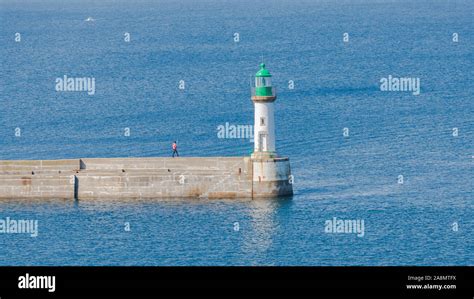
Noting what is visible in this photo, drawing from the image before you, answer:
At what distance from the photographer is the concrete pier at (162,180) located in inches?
2534

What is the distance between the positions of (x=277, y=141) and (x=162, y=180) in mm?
21193

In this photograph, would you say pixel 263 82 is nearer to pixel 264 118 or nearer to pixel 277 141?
pixel 264 118

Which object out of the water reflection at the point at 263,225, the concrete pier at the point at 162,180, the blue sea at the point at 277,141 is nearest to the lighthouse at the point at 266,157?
the concrete pier at the point at 162,180

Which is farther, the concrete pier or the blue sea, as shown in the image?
the concrete pier

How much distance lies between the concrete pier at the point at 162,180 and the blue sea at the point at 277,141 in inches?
22.6

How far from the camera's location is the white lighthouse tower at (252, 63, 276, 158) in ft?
212

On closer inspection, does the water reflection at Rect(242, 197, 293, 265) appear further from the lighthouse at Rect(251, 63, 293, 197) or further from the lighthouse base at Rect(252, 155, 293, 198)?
the lighthouse at Rect(251, 63, 293, 197)

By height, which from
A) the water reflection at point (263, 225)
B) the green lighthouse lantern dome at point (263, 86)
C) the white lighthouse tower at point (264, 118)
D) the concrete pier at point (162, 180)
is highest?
the green lighthouse lantern dome at point (263, 86)

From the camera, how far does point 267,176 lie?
64312 millimetres

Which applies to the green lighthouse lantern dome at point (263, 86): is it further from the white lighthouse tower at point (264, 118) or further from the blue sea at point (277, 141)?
the blue sea at point (277, 141)

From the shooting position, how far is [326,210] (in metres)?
62.7

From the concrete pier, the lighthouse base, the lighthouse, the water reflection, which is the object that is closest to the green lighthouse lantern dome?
the lighthouse
